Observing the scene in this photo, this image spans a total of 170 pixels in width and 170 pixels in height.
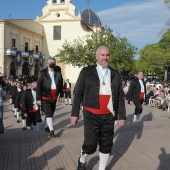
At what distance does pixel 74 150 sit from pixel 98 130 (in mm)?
1605

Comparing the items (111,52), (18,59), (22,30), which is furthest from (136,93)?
(22,30)

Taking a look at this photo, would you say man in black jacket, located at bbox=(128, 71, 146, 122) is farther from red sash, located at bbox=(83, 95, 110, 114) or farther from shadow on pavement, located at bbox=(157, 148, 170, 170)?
red sash, located at bbox=(83, 95, 110, 114)

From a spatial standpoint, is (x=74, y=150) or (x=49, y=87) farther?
(x=49, y=87)

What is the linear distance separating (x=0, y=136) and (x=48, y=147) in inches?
55.1

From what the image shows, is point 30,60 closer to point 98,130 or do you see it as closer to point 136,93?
point 136,93

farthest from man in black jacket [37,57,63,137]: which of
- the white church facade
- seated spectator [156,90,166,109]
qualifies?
the white church facade

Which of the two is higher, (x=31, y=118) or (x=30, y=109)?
(x=30, y=109)

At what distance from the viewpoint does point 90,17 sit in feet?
209

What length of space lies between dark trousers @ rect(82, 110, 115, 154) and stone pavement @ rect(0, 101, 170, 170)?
0.63m

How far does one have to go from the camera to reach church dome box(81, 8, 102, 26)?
62.5 m

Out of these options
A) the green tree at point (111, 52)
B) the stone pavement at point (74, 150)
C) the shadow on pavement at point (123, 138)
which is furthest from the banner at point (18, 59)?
the stone pavement at point (74, 150)

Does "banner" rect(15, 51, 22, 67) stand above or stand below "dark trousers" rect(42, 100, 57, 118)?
above

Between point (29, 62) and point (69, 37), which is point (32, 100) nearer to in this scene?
point (29, 62)

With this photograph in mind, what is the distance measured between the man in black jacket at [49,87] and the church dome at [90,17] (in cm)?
5741
